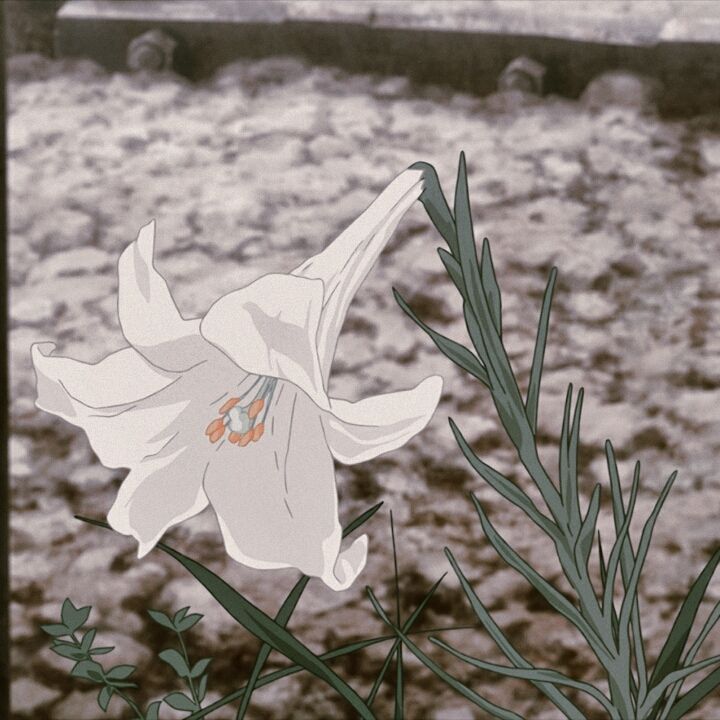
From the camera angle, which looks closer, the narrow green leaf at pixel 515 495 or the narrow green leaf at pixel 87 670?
the narrow green leaf at pixel 515 495

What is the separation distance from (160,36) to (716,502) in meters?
0.75

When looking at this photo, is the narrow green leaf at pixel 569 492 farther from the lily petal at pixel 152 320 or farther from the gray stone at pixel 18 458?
the gray stone at pixel 18 458

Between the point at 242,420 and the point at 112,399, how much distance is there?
7 cm

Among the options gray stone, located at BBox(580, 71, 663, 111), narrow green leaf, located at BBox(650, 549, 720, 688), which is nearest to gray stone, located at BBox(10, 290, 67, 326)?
gray stone, located at BBox(580, 71, 663, 111)

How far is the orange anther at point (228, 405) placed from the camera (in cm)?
49

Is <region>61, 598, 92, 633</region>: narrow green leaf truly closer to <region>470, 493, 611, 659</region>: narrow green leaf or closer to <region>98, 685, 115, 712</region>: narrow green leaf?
<region>98, 685, 115, 712</region>: narrow green leaf

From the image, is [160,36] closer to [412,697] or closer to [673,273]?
[673,273]

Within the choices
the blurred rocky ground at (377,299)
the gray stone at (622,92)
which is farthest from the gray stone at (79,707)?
the gray stone at (622,92)

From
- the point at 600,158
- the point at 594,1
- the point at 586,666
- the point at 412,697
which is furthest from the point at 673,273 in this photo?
the point at 412,697

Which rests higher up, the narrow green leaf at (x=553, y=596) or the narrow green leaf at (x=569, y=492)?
the narrow green leaf at (x=569, y=492)

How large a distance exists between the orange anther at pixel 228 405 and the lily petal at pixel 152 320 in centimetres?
3

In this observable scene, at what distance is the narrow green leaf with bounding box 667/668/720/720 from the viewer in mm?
472

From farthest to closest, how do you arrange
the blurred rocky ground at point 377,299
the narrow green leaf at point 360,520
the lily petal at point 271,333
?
the blurred rocky ground at point 377,299
the narrow green leaf at point 360,520
the lily petal at point 271,333

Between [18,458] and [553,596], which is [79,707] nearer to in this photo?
[18,458]
